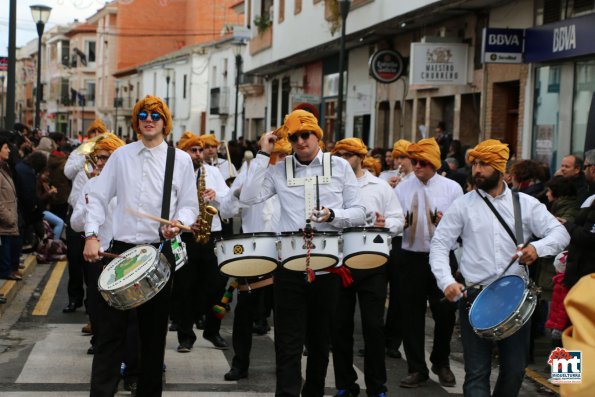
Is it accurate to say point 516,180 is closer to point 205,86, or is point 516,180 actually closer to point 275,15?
point 275,15

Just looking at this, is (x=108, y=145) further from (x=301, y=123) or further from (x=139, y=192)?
(x=301, y=123)

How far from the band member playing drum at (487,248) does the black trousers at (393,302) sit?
7.57 ft

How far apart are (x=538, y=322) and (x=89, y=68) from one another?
92.5 m

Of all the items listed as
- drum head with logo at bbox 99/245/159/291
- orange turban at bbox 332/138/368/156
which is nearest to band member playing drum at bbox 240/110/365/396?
drum head with logo at bbox 99/245/159/291

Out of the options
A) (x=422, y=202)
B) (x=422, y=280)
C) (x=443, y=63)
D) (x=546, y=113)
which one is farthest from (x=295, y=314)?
(x=443, y=63)

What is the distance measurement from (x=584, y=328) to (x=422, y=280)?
19.3 ft

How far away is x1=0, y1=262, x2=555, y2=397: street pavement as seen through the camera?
8617mm

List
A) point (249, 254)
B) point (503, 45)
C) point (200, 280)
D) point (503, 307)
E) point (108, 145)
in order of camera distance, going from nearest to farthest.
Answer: point (503, 307) < point (249, 254) < point (108, 145) < point (200, 280) < point (503, 45)

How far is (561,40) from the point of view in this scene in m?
17.2

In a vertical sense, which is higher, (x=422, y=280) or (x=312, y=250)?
(x=312, y=250)

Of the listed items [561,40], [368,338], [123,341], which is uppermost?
[561,40]

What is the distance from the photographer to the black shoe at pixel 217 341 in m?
10.5

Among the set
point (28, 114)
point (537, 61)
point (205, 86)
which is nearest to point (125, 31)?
point (205, 86)

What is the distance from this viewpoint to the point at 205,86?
217ft
